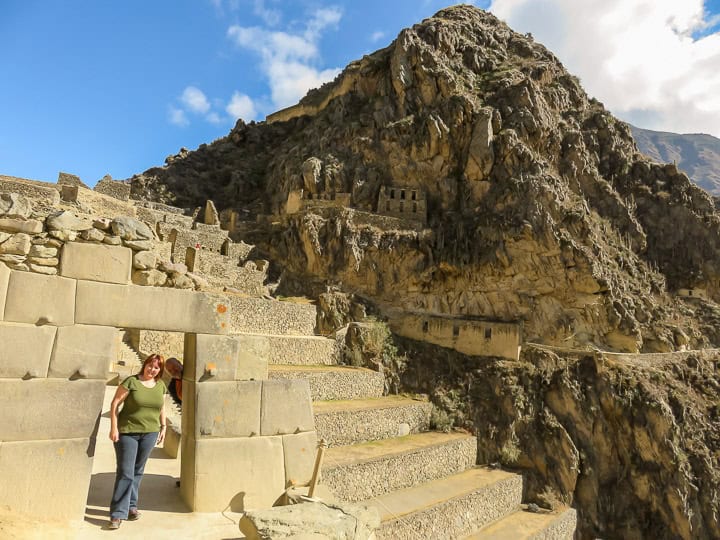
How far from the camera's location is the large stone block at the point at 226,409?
455 centimetres

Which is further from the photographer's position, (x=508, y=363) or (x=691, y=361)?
(x=691, y=361)

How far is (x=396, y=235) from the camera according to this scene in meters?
24.3

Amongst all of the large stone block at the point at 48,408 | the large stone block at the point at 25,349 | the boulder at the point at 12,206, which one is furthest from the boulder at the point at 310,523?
the boulder at the point at 12,206

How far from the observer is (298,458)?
192 inches

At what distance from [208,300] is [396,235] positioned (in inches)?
789

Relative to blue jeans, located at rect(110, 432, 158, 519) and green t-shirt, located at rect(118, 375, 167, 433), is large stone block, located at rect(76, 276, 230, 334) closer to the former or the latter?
green t-shirt, located at rect(118, 375, 167, 433)

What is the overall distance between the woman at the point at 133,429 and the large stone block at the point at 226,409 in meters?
0.38

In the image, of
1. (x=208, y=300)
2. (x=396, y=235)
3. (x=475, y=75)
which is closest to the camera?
(x=208, y=300)

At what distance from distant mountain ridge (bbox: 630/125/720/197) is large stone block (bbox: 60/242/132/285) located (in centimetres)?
9803

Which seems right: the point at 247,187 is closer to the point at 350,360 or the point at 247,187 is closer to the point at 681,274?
the point at 350,360

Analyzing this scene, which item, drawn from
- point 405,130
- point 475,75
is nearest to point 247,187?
point 405,130

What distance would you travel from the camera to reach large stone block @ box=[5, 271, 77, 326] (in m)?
3.86

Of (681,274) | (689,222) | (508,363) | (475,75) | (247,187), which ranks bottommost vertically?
(508,363)

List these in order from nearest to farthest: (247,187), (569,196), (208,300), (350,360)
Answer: (208,300) < (350,360) < (569,196) < (247,187)
